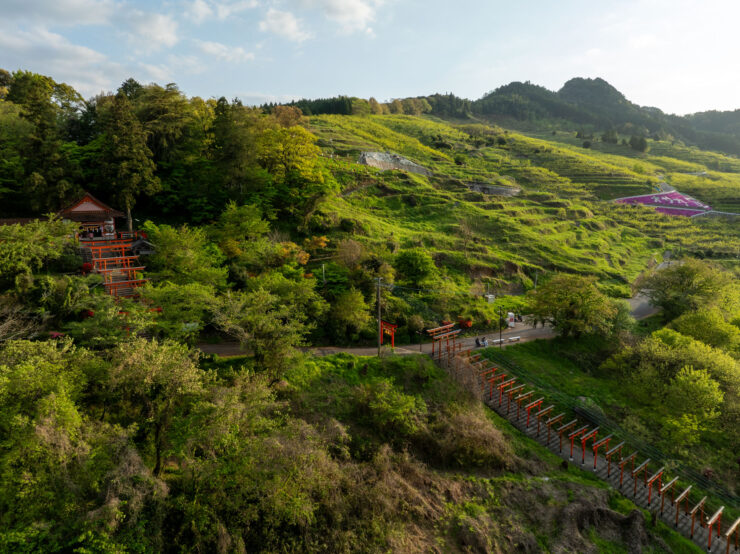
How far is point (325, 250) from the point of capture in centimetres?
4028

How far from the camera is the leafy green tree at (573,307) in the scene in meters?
33.5

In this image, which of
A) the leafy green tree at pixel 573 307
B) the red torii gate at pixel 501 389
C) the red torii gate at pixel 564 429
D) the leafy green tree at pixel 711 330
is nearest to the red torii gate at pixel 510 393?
the red torii gate at pixel 501 389

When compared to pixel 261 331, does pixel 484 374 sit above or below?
below

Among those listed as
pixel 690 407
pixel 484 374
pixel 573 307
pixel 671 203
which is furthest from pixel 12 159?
pixel 671 203

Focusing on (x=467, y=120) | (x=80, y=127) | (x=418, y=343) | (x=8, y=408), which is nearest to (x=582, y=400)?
(x=418, y=343)

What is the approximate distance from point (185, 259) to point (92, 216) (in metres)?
15.0

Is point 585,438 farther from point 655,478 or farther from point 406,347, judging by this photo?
point 406,347

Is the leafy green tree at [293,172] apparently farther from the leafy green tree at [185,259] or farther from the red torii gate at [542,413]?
the red torii gate at [542,413]

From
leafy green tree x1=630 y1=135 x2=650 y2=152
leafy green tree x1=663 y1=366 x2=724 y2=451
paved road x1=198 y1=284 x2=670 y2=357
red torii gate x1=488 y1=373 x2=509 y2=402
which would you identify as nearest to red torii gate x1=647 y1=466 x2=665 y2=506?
leafy green tree x1=663 y1=366 x2=724 y2=451

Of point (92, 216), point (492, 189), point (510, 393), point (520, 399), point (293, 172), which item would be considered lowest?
point (520, 399)

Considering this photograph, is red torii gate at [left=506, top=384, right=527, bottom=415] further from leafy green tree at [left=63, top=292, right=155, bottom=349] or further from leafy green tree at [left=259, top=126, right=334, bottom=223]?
leafy green tree at [left=259, top=126, right=334, bottom=223]

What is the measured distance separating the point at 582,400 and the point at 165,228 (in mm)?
33598

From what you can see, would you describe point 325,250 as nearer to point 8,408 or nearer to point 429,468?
point 429,468

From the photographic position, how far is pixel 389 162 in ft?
238
